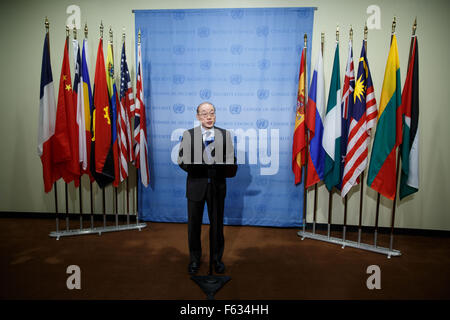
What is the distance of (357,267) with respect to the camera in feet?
8.66

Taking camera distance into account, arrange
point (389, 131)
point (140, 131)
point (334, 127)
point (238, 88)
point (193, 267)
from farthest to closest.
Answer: point (238, 88) → point (140, 131) → point (334, 127) → point (389, 131) → point (193, 267)

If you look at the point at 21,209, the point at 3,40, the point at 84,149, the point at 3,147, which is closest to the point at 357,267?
the point at 84,149

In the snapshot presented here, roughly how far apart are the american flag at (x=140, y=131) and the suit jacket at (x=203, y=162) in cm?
124

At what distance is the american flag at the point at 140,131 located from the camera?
334 centimetres

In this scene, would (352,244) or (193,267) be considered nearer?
(193,267)

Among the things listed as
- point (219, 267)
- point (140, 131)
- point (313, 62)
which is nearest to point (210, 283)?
point (219, 267)

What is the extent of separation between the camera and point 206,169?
82.0 inches

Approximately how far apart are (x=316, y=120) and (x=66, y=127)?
290 cm

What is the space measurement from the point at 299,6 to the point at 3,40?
3.96 m

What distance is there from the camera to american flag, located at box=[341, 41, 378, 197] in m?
2.91

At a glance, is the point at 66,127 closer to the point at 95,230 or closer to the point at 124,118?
the point at 124,118

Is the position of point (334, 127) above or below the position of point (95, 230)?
above

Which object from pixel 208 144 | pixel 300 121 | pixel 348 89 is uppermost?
pixel 348 89

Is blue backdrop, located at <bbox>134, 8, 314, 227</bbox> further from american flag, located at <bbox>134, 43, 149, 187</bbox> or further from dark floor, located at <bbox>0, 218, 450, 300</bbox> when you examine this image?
dark floor, located at <bbox>0, 218, 450, 300</bbox>
